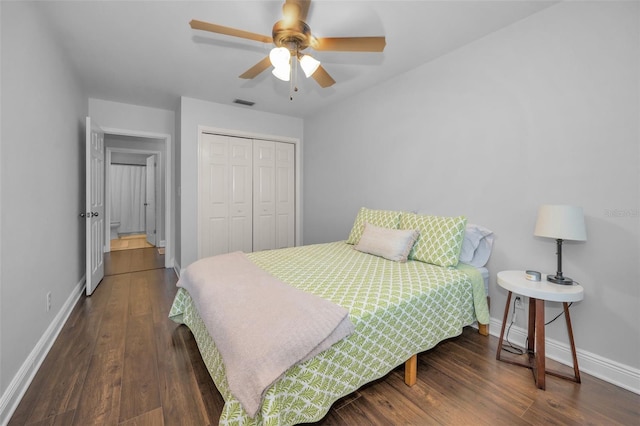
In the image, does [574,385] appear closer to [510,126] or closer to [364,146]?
[510,126]

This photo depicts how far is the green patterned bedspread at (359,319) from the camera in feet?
4.09

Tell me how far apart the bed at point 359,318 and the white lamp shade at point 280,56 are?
1.39 metres

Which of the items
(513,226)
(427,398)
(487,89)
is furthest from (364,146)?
(427,398)

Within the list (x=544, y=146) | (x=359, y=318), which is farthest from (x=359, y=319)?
(x=544, y=146)

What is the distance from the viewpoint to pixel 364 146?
3.52 metres

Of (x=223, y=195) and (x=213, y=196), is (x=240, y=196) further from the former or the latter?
(x=213, y=196)

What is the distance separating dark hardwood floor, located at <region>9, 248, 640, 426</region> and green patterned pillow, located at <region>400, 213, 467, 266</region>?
662 millimetres

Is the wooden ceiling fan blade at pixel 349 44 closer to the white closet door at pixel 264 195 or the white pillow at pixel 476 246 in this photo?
the white pillow at pixel 476 246

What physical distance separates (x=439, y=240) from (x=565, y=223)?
81cm

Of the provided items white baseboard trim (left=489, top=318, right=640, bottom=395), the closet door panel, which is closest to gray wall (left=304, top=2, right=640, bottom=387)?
white baseboard trim (left=489, top=318, right=640, bottom=395)

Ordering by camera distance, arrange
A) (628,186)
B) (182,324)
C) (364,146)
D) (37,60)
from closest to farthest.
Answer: (628,186) < (37,60) < (182,324) < (364,146)

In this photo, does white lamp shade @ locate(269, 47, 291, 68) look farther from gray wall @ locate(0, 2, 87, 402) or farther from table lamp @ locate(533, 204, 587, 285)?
table lamp @ locate(533, 204, 587, 285)

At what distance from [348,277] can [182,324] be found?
1.57m

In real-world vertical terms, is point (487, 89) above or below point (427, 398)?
above
